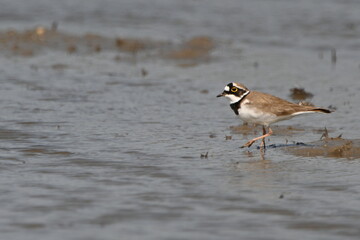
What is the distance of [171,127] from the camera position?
13531 millimetres

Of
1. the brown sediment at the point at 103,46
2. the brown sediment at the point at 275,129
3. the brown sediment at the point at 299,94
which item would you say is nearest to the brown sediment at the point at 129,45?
the brown sediment at the point at 103,46

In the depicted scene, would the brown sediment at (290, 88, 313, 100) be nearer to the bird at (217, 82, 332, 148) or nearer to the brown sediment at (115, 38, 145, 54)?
the bird at (217, 82, 332, 148)

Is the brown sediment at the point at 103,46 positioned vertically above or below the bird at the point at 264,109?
above

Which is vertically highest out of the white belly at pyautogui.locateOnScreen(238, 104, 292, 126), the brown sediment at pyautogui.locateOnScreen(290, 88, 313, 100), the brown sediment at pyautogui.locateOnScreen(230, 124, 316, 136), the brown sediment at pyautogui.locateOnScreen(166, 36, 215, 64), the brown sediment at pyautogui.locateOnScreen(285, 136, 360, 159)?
the brown sediment at pyautogui.locateOnScreen(166, 36, 215, 64)

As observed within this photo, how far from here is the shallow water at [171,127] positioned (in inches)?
333

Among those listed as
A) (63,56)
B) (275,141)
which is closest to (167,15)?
(63,56)

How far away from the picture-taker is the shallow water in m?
8.47

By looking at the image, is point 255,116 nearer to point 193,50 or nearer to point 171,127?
point 171,127

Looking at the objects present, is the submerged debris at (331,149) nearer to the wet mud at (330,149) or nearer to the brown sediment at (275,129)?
the wet mud at (330,149)

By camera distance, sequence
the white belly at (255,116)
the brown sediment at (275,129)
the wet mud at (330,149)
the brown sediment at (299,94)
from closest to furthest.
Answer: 1. the wet mud at (330,149)
2. the white belly at (255,116)
3. the brown sediment at (275,129)
4. the brown sediment at (299,94)

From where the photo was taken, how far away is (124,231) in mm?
8000

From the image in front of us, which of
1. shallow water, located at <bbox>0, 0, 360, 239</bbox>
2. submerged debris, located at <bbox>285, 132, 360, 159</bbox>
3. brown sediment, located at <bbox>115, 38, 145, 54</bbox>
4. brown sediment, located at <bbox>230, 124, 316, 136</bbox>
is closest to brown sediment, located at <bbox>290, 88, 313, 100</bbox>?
shallow water, located at <bbox>0, 0, 360, 239</bbox>

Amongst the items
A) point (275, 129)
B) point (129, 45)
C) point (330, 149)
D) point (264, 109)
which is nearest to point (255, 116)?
point (264, 109)

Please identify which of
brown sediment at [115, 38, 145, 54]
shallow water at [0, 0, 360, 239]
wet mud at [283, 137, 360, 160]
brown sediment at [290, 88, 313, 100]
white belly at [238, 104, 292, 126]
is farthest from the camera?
brown sediment at [115, 38, 145, 54]
